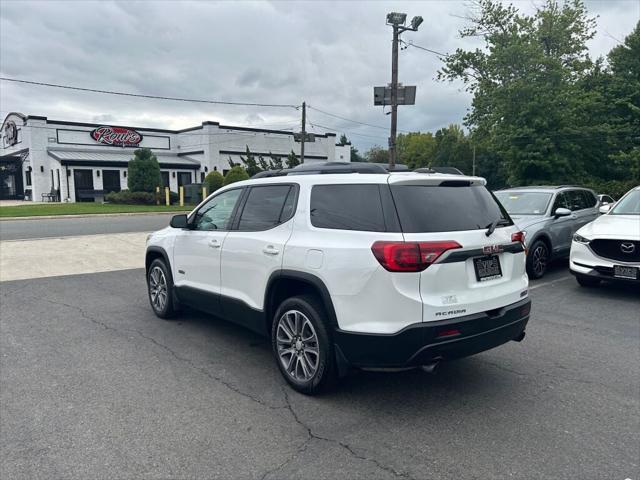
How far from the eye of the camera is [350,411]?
3561 millimetres

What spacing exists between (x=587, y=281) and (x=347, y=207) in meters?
5.75

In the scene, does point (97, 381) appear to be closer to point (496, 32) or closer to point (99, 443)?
point (99, 443)

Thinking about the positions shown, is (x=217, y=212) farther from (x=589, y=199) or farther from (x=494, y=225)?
(x=589, y=199)

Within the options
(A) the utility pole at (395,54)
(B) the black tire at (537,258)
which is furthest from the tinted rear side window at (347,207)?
(A) the utility pole at (395,54)

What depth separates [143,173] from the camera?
3472 centimetres

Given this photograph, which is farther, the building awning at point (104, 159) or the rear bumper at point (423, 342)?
the building awning at point (104, 159)

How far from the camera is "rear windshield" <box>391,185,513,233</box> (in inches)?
134

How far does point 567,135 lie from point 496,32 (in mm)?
14730

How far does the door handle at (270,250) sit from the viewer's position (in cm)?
403

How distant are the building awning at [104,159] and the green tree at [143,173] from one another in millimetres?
7048

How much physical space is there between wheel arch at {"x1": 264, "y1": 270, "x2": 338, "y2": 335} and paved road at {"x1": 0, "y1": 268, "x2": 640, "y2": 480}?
630 mm

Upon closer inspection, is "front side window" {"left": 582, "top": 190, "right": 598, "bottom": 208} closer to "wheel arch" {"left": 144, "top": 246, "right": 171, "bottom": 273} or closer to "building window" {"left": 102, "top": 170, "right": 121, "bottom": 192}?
"wheel arch" {"left": 144, "top": 246, "right": 171, "bottom": 273}

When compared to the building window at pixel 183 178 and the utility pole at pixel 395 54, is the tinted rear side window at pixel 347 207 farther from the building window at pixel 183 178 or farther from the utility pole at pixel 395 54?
the building window at pixel 183 178

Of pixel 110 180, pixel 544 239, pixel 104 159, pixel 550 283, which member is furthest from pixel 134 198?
pixel 550 283
